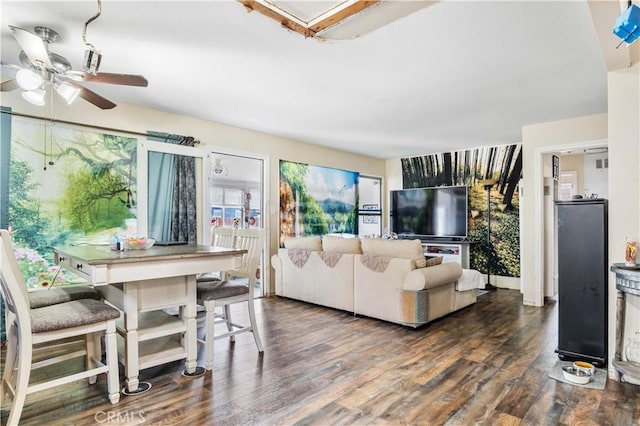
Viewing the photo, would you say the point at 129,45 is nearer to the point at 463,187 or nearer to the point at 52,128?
the point at 52,128

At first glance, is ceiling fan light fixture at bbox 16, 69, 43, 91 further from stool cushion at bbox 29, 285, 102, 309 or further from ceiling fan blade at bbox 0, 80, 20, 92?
stool cushion at bbox 29, 285, 102, 309

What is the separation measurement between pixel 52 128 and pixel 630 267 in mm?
5011

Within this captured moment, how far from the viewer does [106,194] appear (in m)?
3.74

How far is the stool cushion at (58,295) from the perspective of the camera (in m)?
2.38

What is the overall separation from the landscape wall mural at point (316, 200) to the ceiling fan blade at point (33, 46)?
352cm

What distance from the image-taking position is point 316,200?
610 centimetres

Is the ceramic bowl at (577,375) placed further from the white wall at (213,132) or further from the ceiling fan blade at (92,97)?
the ceiling fan blade at (92,97)

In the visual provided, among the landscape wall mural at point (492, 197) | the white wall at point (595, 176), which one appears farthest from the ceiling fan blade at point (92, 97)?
the white wall at point (595, 176)

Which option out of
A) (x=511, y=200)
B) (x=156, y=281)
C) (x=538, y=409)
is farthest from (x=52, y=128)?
(x=511, y=200)

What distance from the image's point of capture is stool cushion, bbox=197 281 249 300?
8.86 feet

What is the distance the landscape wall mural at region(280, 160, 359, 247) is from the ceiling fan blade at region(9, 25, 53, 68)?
11.5 feet

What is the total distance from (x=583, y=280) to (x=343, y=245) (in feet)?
7.74

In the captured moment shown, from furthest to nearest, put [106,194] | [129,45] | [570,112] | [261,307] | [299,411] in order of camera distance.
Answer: [261,307] < [570,112] < [106,194] < [129,45] < [299,411]

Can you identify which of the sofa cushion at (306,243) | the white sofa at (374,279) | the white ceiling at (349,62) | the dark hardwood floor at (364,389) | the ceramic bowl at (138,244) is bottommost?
the dark hardwood floor at (364,389)
